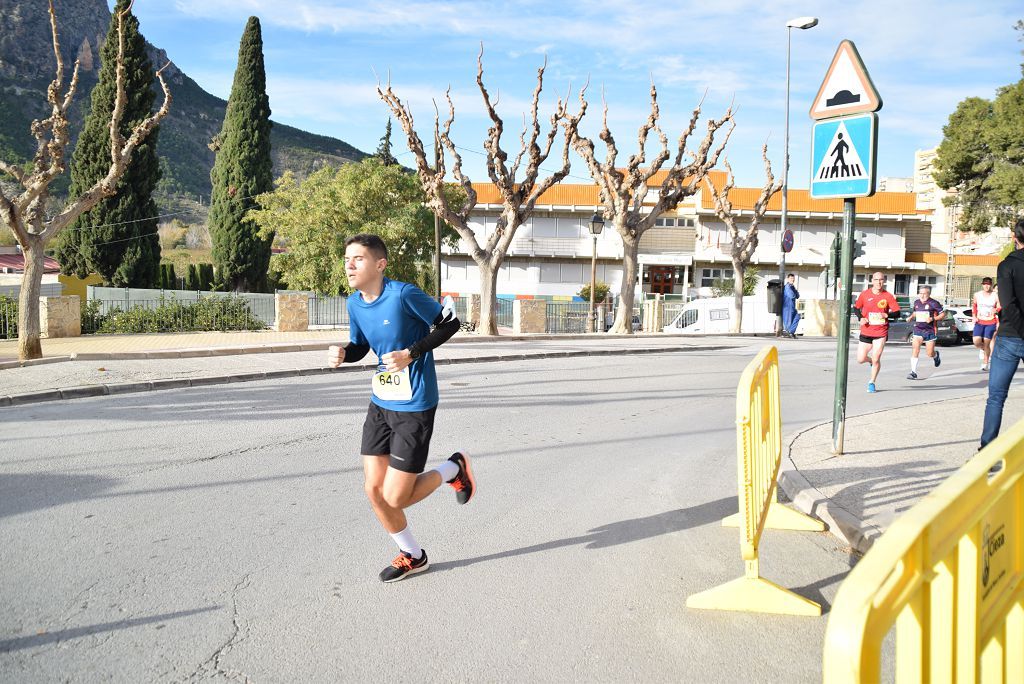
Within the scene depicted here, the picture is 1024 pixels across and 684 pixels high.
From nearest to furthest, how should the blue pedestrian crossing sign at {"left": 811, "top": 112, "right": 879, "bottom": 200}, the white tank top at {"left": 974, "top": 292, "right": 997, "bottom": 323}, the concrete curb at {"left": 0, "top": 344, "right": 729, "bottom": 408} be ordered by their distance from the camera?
the blue pedestrian crossing sign at {"left": 811, "top": 112, "right": 879, "bottom": 200}, the concrete curb at {"left": 0, "top": 344, "right": 729, "bottom": 408}, the white tank top at {"left": 974, "top": 292, "right": 997, "bottom": 323}

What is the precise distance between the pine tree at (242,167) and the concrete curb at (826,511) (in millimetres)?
43463

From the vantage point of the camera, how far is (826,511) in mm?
5652

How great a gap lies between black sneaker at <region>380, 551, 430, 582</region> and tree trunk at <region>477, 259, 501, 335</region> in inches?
815

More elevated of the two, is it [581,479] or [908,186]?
[908,186]

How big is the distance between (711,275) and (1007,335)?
52.3 m

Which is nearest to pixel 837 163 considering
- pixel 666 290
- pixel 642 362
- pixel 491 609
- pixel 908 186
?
pixel 491 609

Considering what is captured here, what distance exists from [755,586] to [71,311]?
21791 millimetres

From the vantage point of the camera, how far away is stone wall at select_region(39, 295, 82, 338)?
21.3 meters

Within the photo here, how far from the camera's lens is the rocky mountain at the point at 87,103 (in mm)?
86250

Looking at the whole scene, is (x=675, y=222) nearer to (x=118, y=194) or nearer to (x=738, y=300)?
(x=738, y=300)

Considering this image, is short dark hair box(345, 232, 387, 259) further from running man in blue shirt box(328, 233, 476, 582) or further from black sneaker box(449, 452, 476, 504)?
black sneaker box(449, 452, 476, 504)

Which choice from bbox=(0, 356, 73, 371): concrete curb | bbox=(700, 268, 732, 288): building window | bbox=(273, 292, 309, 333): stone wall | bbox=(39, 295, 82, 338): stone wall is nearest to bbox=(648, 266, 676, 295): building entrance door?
bbox=(700, 268, 732, 288): building window

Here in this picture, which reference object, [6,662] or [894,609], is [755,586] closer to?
[894,609]

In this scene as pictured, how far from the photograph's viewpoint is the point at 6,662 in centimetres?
351
